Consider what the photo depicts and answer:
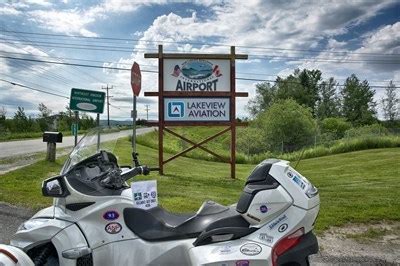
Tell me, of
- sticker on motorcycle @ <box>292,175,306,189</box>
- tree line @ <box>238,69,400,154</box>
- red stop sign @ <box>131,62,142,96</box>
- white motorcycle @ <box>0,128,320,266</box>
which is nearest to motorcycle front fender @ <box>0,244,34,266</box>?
white motorcycle @ <box>0,128,320,266</box>

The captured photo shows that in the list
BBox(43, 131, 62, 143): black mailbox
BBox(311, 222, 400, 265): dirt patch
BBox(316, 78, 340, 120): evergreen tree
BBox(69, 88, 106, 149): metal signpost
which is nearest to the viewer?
BBox(311, 222, 400, 265): dirt patch

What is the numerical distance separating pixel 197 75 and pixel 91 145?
978 cm

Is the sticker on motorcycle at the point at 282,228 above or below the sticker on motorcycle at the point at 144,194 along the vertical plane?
below

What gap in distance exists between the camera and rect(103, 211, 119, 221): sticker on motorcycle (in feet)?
11.3

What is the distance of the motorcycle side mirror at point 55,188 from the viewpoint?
137 inches

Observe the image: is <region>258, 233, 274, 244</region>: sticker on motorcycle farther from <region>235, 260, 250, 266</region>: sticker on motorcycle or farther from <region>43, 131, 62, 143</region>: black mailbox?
<region>43, 131, 62, 143</region>: black mailbox

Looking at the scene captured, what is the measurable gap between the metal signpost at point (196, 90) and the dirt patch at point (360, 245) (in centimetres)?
696

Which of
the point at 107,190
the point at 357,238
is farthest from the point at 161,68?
the point at 107,190

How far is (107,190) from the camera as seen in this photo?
356 centimetres

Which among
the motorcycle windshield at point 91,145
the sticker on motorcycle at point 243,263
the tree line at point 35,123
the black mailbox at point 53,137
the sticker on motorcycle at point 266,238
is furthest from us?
the tree line at point 35,123

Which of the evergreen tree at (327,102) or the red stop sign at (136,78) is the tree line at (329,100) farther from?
the red stop sign at (136,78)

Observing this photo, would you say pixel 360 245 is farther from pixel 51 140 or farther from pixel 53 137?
pixel 51 140

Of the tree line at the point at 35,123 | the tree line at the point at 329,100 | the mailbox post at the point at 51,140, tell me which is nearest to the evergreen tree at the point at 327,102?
the tree line at the point at 329,100

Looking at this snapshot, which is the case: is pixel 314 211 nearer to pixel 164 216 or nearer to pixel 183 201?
pixel 164 216
